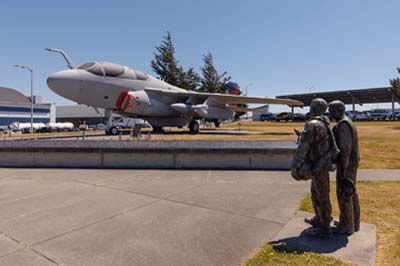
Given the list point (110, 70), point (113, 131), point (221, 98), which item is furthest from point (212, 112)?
point (110, 70)

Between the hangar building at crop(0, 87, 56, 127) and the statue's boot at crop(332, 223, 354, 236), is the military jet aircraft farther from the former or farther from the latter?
the hangar building at crop(0, 87, 56, 127)

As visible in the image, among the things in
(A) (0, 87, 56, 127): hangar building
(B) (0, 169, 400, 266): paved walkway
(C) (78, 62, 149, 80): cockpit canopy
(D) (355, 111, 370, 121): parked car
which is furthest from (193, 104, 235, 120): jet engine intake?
(A) (0, 87, 56, 127): hangar building

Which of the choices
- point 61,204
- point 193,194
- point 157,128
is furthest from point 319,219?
point 157,128

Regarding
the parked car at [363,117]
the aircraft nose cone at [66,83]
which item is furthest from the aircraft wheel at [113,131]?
the parked car at [363,117]

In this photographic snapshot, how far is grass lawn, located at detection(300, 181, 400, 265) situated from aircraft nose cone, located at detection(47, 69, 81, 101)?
14016 millimetres

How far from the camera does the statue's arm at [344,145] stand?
3.25 m

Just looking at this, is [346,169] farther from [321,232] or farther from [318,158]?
[321,232]

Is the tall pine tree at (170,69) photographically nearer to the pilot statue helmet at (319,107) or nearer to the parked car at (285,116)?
the parked car at (285,116)

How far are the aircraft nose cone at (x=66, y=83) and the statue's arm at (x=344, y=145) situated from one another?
14.9 metres

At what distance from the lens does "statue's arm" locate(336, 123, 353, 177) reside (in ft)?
10.7

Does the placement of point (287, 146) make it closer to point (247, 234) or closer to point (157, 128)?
point (247, 234)

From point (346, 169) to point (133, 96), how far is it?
50.2 feet

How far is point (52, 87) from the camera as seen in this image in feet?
48.3

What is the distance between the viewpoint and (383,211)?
426 centimetres
